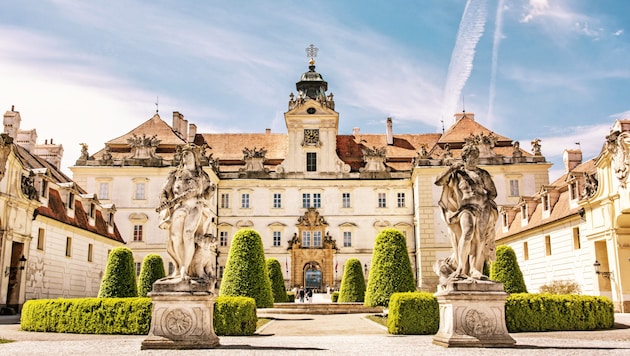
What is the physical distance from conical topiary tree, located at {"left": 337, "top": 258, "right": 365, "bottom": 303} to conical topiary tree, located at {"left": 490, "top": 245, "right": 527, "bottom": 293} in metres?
9.55

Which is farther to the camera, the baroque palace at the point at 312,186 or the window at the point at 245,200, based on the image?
the window at the point at 245,200

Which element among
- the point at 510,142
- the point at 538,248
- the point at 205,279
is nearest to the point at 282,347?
the point at 205,279

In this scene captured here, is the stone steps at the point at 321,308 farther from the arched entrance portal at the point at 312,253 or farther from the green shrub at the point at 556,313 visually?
the arched entrance portal at the point at 312,253

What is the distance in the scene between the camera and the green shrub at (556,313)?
50.6 feet

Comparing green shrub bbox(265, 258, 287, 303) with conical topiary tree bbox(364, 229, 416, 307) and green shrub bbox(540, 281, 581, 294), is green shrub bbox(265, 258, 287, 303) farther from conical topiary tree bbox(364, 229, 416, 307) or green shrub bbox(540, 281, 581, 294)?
green shrub bbox(540, 281, 581, 294)

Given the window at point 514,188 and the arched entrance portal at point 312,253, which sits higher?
the window at point 514,188

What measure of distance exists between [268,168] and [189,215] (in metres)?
37.4

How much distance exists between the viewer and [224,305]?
14602 millimetres

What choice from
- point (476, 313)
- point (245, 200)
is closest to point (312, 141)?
point (245, 200)

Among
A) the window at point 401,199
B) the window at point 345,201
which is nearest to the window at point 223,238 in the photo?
the window at point 345,201

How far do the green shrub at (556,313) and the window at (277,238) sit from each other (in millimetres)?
31996

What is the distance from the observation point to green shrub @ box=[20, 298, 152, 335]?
14586mm

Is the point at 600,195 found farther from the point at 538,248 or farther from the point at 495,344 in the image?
the point at 495,344

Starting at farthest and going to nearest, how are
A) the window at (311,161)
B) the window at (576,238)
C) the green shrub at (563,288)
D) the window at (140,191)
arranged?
the window at (311,161)
the window at (140,191)
the window at (576,238)
the green shrub at (563,288)
